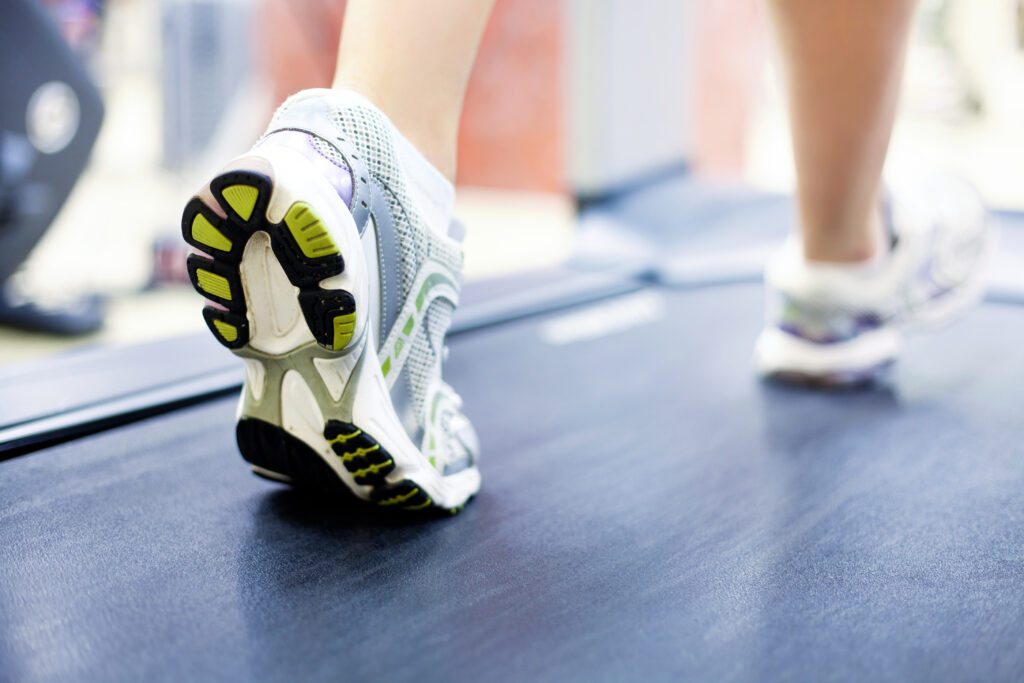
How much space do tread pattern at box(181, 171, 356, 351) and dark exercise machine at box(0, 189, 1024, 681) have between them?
20 cm

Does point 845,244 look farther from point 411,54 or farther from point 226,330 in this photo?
point 226,330

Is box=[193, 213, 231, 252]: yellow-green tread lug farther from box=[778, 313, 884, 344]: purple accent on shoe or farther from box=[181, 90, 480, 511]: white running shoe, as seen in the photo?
box=[778, 313, 884, 344]: purple accent on shoe

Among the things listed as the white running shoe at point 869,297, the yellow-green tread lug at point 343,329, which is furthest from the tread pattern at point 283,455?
the white running shoe at point 869,297

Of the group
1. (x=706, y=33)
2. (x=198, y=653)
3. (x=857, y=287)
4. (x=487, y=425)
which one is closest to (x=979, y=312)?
(x=857, y=287)

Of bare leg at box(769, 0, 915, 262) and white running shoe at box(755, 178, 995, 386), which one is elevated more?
bare leg at box(769, 0, 915, 262)

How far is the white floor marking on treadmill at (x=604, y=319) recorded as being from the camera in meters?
1.55

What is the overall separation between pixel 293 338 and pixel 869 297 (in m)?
0.82

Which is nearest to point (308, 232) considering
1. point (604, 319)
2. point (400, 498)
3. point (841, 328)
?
point (400, 498)

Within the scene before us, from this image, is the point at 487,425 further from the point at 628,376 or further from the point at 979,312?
the point at 979,312

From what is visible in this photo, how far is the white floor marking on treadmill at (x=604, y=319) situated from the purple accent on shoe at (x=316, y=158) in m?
0.83

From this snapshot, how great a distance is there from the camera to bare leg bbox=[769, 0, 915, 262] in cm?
109

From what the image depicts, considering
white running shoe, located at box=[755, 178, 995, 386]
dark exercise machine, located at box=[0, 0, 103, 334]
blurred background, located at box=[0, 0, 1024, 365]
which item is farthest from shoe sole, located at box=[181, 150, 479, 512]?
dark exercise machine, located at box=[0, 0, 103, 334]

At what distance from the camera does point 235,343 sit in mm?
719

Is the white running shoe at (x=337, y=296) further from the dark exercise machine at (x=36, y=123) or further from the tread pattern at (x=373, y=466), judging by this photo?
the dark exercise machine at (x=36, y=123)
